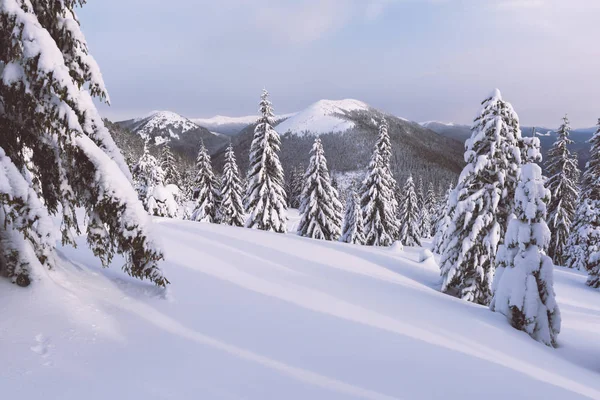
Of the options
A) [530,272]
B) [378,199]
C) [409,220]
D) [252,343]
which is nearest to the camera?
[252,343]

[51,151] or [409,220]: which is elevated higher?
[51,151]

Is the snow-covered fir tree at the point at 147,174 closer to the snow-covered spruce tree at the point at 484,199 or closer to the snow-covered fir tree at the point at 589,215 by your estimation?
the snow-covered spruce tree at the point at 484,199

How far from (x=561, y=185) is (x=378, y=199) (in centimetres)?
1734

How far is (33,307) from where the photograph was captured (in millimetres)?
4309

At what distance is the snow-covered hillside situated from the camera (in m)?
3.75

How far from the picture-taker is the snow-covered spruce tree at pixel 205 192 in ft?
104

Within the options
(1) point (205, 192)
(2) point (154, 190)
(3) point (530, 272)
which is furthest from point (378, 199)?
(3) point (530, 272)

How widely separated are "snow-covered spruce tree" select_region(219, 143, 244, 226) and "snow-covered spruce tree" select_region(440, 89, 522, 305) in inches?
851

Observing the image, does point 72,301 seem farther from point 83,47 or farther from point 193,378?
point 83,47

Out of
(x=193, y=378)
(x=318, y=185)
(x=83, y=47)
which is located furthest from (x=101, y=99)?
(x=318, y=185)

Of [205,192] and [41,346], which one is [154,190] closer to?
[205,192]

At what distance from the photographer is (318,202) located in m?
28.8

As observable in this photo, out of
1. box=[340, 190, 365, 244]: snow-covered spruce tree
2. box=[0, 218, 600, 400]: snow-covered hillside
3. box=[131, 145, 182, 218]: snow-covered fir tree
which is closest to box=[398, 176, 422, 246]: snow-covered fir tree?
box=[340, 190, 365, 244]: snow-covered spruce tree

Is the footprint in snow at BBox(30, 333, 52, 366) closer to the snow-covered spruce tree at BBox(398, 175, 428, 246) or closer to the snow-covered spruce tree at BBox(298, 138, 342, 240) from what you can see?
the snow-covered spruce tree at BBox(298, 138, 342, 240)
